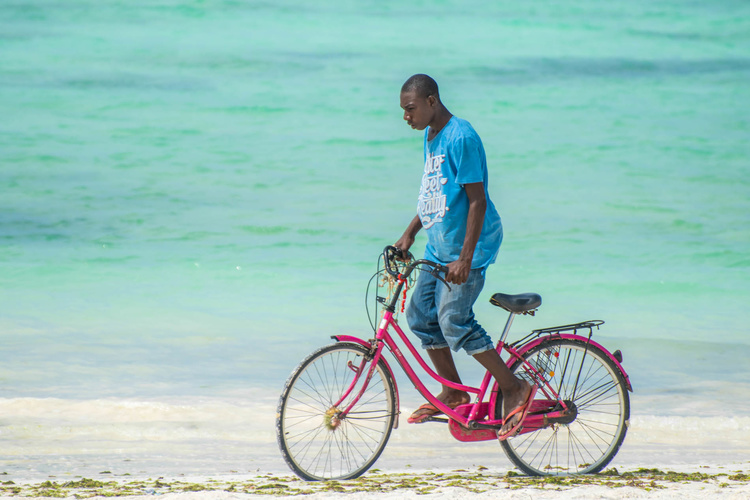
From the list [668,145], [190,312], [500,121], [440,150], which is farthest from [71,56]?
[440,150]

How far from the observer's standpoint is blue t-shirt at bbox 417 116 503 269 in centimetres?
355

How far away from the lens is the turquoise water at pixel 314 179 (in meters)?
8.45

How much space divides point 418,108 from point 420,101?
30 mm

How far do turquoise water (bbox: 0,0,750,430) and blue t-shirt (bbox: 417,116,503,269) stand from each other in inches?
119

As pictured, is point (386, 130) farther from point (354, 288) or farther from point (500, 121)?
point (354, 288)

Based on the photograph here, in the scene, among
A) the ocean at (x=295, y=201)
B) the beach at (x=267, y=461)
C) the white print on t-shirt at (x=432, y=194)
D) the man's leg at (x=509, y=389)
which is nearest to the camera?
the beach at (x=267, y=461)

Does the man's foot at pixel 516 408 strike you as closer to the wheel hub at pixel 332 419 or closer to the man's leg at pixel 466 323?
the man's leg at pixel 466 323

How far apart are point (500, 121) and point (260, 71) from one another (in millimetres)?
10048

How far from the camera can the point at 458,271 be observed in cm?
355

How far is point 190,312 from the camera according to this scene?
395 inches

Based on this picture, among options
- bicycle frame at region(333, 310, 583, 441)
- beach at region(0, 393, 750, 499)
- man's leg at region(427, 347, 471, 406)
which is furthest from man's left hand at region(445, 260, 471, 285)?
beach at region(0, 393, 750, 499)

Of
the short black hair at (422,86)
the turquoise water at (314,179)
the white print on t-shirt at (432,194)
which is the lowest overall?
the white print on t-shirt at (432,194)

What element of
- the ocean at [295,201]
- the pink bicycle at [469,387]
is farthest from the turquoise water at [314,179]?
the pink bicycle at [469,387]

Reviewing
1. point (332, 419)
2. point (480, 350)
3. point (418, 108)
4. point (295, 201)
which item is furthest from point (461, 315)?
point (295, 201)
